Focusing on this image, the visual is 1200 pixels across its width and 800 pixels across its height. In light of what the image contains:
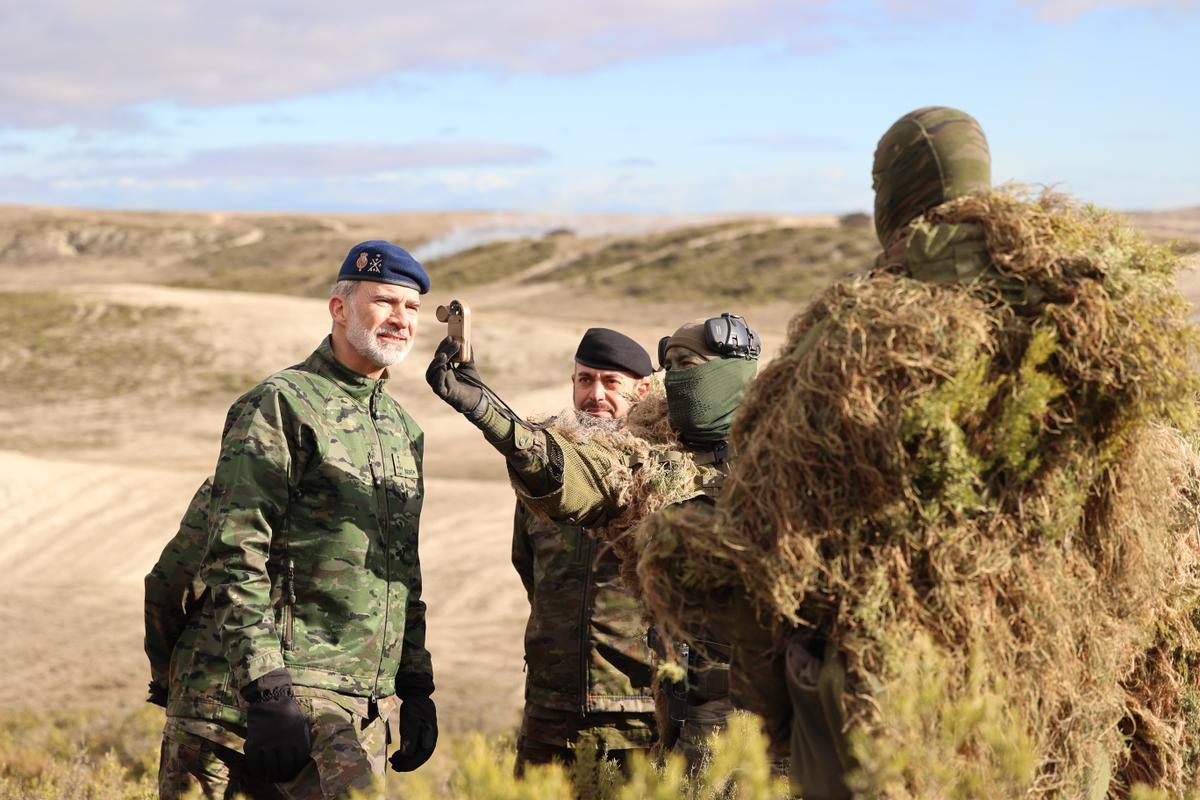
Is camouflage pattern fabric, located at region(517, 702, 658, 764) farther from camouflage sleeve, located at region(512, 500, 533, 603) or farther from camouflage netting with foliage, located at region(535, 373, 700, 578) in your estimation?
camouflage netting with foliage, located at region(535, 373, 700, 578)

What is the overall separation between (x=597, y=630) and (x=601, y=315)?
37985 millimetres

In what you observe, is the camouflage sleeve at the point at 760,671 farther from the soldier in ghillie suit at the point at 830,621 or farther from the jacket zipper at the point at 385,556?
the jacket zipper at the point at 385,556

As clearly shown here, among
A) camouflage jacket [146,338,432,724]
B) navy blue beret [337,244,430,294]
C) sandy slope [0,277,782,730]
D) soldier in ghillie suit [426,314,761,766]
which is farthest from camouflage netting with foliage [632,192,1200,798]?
sandy slope [0,277,782,730]

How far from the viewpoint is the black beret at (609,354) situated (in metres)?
4.56

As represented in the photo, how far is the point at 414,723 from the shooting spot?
12.8 ft

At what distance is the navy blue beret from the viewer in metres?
3.85

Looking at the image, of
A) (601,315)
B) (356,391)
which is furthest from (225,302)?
(356,391)

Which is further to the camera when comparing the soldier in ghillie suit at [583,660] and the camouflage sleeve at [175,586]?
the soldier in ghillie suit at [583,660]

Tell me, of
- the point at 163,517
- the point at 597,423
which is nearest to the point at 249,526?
the point at 597,423

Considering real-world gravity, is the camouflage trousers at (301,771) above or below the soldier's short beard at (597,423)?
below

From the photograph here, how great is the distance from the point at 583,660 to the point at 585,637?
80mm

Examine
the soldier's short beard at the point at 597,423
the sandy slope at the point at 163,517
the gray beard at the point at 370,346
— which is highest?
the gray beard at the point at 370,346

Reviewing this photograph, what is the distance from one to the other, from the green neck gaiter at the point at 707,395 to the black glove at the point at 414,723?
1.22 metres

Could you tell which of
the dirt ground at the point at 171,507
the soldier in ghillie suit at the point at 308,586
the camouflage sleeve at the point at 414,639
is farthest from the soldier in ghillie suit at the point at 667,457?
the camouflage sleeve at the point at 414,639
